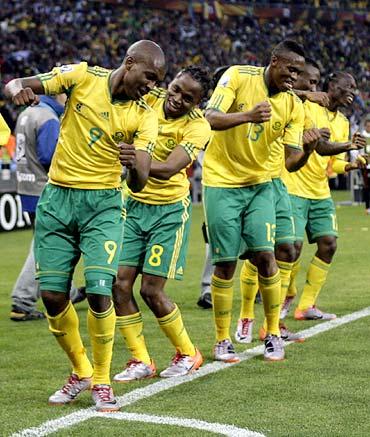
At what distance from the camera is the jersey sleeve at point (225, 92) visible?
6.84 m

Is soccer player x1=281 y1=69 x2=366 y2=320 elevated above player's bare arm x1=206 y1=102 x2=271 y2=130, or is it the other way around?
player's bare arm x1=206 y1=102 x2=271 y2=130

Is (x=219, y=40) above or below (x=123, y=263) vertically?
above

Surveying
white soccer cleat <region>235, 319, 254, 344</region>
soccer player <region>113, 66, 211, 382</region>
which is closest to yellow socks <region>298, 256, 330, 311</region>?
white soccer cleat <region>235, 319, 254, 344</region>

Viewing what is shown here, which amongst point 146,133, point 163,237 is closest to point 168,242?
point 163,237

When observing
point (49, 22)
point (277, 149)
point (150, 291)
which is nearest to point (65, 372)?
point (150, 291)

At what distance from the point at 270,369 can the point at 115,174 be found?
180cm

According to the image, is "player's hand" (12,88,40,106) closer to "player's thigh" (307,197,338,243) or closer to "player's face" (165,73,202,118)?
"player's face" (165,73,202,118)

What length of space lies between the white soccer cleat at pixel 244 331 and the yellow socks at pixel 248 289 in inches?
1.6

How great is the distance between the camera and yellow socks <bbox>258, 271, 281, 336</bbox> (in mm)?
7258

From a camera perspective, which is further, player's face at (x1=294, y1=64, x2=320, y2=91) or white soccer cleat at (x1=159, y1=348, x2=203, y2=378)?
player's face at (x1=294, y1=64, x2=320, y2=91)

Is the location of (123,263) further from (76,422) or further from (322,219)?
(322,219)

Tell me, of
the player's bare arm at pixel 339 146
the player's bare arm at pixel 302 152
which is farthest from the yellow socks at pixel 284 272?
the player's bare arm at pixel 302 152

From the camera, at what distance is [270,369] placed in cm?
676

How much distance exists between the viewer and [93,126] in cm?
569
